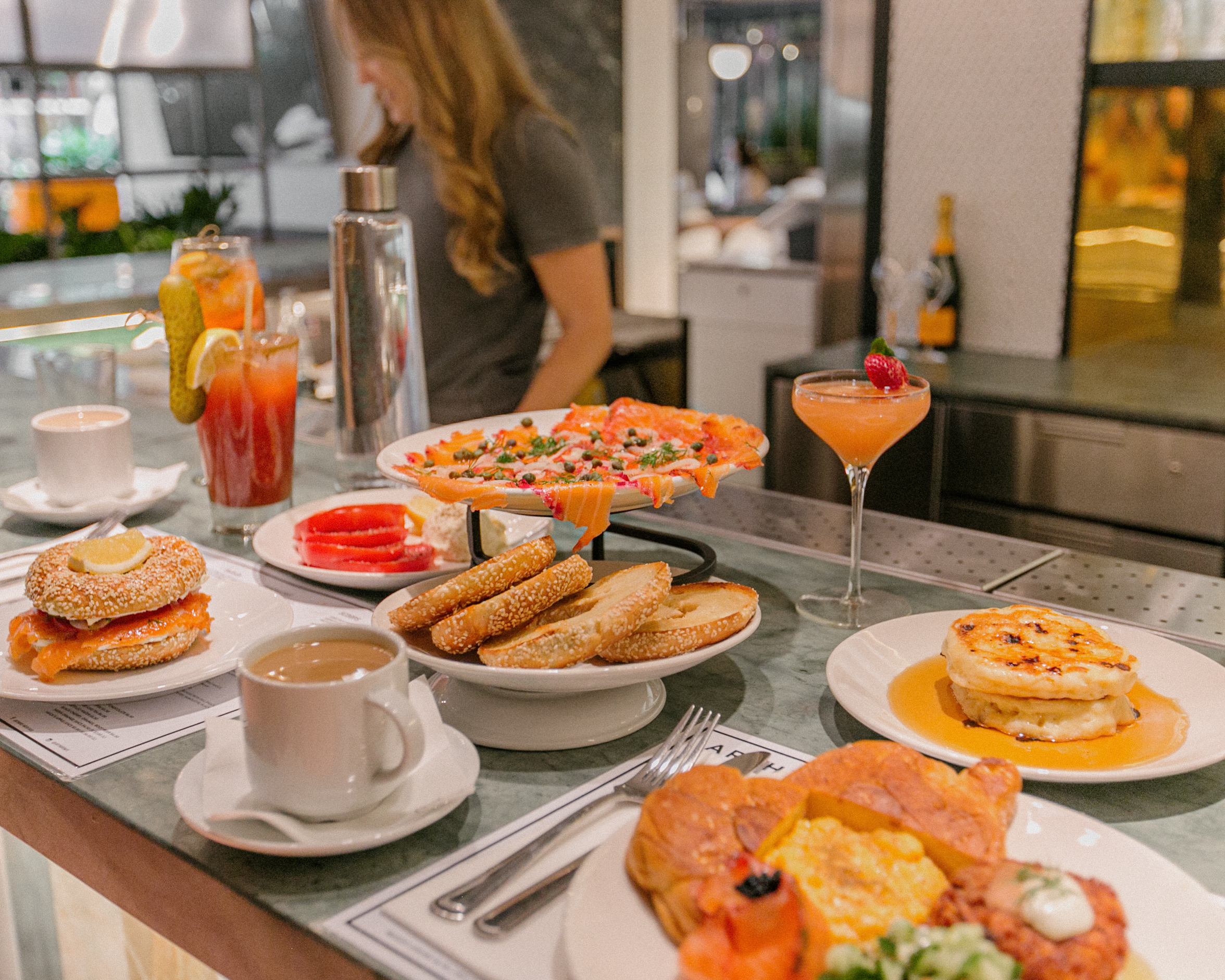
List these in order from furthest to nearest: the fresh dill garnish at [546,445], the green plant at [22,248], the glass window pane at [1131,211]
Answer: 1. the green plant at [22,248]
2. the glass window pane at [1131,211]
3. the fresh dill garnish at [546,445]

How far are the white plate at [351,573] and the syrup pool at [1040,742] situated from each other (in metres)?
0.40

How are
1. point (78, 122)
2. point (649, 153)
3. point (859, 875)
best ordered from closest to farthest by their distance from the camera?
point (859, 875) < point (78, 122) < point (649, 153)

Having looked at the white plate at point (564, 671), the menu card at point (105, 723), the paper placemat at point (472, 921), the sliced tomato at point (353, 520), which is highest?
the white plate at point (564, 671)

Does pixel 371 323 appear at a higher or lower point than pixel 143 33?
lower

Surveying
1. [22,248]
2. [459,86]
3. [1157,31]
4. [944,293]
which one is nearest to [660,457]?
[459,86]

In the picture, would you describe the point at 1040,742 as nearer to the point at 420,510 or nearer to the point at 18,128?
the point at 420,510

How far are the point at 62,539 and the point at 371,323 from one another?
47 cm

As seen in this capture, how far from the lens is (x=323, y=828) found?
0.77 metres

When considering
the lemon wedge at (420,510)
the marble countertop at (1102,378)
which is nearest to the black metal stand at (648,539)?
the lemon wedge at (420,510)

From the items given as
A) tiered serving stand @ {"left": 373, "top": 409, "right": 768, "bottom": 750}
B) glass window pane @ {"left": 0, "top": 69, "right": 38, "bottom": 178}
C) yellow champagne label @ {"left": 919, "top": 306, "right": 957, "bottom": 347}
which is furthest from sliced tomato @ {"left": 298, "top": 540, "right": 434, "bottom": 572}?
glass window pane @ {"left": 0, "top": 69, "right": 38, "bottom": 178}

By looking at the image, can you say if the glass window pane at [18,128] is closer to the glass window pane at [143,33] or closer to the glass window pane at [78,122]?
the glass window pane at [78,122]

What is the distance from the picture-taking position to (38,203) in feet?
14.8

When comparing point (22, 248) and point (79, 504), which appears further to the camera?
point (22, 248)

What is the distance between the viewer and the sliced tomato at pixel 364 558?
1267mm
